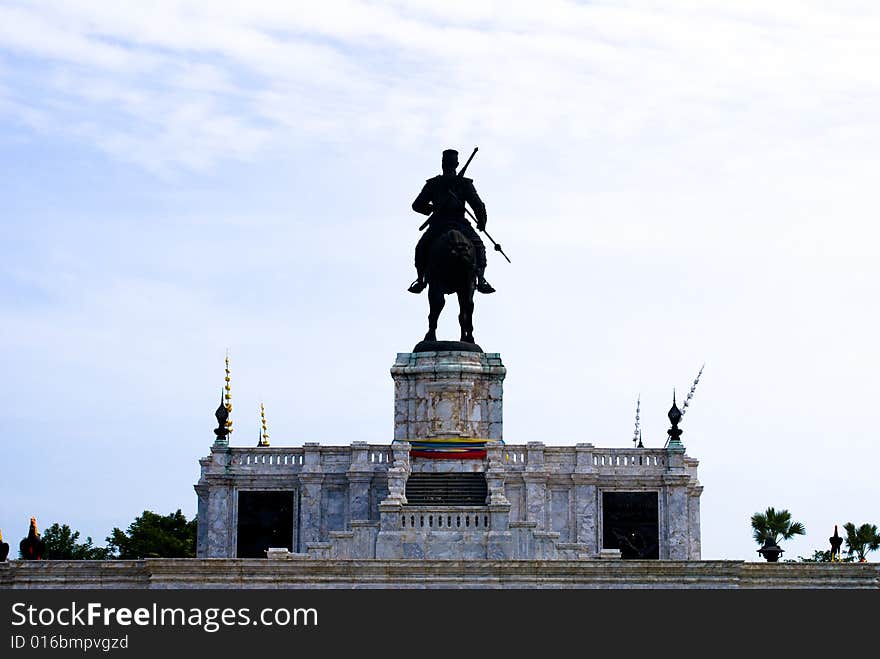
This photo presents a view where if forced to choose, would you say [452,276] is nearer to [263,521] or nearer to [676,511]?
[263,521]

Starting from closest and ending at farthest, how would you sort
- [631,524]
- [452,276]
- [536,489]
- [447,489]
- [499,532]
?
[499,532], [447,489], [536,489], [631,524], [452,276]

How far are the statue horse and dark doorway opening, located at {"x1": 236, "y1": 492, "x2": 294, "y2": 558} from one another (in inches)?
312

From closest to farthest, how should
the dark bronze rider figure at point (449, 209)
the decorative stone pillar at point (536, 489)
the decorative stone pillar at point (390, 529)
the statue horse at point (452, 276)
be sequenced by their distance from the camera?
the decorative stone pillar at point (390, 529) → the decorative stone pillar at point (536, 489) → the statue horse at point (452, 276) → the dark bronze rider figure at point (449, 209)

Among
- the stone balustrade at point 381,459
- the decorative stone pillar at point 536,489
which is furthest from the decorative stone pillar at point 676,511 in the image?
the decorative stone pillar at point 536,489

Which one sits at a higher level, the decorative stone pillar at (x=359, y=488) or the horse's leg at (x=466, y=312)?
the horse's leg at (x=466, y=312)

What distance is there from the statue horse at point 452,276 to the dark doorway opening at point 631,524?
7.78 m

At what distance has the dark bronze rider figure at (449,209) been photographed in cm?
7638

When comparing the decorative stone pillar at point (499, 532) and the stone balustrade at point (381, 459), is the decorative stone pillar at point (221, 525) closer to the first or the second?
the stone balustrade at point (381, 459)

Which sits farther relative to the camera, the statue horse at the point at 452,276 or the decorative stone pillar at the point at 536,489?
the statue horse at the point at 452,276

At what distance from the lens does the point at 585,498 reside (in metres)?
74.4

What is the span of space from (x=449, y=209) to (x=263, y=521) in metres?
13.2

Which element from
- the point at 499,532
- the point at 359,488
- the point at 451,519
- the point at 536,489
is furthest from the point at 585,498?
the point at 451,519

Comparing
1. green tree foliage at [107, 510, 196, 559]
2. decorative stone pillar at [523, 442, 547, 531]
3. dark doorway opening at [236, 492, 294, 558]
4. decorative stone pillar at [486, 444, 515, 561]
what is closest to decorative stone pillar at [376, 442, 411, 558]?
decorative stone pillar at [486, 444, 515, 561]
